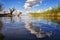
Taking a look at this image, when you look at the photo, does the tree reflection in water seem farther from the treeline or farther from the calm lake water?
the treeline

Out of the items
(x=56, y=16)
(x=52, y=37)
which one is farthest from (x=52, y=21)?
(x=52, y=37)

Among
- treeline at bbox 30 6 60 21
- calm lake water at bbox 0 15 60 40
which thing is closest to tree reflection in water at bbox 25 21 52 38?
calm lake water at bbox 0 15 60 40

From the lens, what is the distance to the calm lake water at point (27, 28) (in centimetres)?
167

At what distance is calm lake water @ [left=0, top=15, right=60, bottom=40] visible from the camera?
167 centimetres

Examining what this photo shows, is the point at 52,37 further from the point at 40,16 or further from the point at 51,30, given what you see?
the point at 40,16

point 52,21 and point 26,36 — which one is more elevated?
point 52,21

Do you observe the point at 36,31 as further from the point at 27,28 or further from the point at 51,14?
the point at 51,14

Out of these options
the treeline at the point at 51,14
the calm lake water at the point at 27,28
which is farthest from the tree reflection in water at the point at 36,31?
the treeline at the point at 51,14

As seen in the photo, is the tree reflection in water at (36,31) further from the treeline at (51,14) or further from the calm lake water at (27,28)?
the treeline at (51,14)

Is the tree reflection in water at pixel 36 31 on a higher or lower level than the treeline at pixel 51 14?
lower

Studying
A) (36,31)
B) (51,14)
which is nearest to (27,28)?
(36,31)

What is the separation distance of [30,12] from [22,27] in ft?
0.78

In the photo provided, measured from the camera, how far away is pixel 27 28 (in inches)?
66.7

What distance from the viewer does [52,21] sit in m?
1.68
